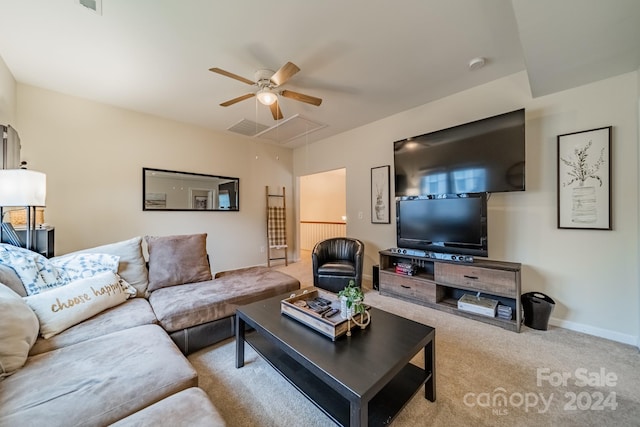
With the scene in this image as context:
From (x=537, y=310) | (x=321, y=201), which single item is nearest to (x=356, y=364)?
(x=537, y=310)

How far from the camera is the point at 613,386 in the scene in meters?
Answer: 1.58

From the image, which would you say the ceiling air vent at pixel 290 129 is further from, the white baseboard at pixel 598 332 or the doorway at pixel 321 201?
the white baseboard at pixel 598 332

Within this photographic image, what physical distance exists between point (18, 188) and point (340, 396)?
8.78 feet

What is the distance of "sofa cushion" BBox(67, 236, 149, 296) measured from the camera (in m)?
2.21

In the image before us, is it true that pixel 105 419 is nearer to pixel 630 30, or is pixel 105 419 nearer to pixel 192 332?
pixel 192 332

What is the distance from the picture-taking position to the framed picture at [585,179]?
2.19 m

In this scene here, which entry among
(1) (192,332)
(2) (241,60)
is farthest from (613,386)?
(2) (241,60)

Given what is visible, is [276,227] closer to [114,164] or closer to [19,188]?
[114,164]

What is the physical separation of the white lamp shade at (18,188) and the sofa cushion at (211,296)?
3.82 feet

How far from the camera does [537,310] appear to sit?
2.32 meters

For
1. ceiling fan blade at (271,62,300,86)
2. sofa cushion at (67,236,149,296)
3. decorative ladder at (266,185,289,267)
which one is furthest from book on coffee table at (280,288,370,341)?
decorative ladder at (266,185,289,267)

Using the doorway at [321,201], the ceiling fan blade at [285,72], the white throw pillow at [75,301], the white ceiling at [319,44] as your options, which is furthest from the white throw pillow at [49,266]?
the doorway at [321,201]

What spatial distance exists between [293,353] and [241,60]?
2.60 metres

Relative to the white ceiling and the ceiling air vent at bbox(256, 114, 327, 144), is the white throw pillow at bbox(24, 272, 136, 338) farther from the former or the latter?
the ceiling air vent at bbox(256, 114, 327, 144)
